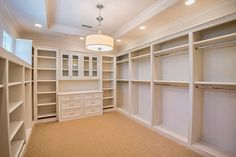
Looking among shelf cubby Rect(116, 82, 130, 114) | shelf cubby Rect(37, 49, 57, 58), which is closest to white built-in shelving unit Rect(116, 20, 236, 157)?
shelf cubby Rect(116, 82, 130, 114)

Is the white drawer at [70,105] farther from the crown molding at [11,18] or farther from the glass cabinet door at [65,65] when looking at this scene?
the crown molding at [11,18]

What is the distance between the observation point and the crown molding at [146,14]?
229 centimetres

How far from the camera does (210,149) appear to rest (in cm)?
208

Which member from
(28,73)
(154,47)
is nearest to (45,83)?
(28,73)

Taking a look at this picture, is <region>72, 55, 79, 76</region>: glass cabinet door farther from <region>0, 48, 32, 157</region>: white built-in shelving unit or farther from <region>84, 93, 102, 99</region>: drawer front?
<region>0, 48, 32, 157</region>: white built-in shelving unit

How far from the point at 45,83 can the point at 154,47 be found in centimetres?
337

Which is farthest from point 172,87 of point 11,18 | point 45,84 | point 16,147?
point 11,18

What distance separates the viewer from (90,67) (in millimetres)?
4316

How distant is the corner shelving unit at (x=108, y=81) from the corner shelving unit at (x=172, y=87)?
199cm

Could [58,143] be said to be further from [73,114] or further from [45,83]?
[45,83]

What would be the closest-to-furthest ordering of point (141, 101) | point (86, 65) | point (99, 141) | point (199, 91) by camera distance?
1. point (199, 91)
2. point (99, 141)
3. point (141, 101)
4. point (86, 65)

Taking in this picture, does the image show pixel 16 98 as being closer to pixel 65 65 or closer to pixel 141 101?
pixel 65 65

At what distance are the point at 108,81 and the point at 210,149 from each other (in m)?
3.65

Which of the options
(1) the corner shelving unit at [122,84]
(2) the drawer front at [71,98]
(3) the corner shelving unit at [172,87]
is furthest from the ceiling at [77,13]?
(2) the drawer front at [71,98]
